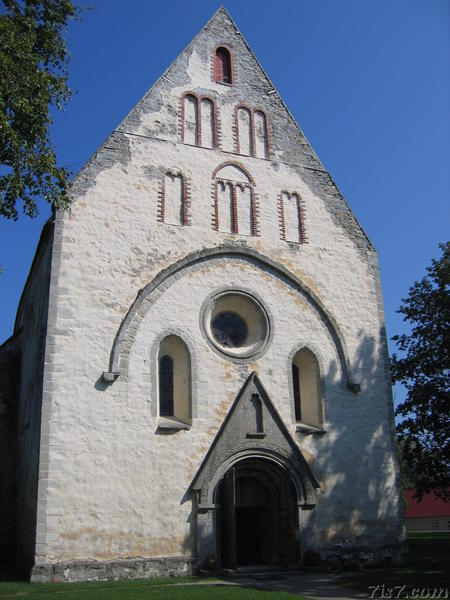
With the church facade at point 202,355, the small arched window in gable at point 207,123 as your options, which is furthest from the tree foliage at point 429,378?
the small arched window in gable at point 207,123

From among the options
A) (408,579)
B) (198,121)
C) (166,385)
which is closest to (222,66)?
(198,121)

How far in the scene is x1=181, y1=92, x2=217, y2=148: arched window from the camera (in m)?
20.5

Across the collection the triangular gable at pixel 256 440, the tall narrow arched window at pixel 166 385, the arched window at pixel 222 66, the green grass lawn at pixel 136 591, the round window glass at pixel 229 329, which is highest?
the arched window at pixel 222 66

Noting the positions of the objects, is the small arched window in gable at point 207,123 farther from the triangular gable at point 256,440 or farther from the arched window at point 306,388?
the triangular gable at point 256,440

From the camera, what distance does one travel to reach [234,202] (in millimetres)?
20391

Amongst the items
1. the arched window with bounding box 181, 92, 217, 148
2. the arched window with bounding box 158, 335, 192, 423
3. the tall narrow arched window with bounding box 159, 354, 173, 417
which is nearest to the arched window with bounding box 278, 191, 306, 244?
the arched window with bounding box 181, 92, 217, 148

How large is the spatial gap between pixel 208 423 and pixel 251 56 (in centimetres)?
1381

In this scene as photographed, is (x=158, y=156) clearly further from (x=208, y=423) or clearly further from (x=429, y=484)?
(x=429, y=484)

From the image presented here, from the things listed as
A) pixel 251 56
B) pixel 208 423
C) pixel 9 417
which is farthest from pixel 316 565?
pixel 251 56

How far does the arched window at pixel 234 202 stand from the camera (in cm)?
2009

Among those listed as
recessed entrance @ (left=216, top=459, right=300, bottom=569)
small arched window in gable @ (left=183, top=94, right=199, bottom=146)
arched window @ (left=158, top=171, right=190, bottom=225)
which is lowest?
recessed entrance @ (left=216, top=459, right=300, bottom=569)

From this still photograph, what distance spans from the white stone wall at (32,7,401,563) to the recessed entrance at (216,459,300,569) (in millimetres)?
938

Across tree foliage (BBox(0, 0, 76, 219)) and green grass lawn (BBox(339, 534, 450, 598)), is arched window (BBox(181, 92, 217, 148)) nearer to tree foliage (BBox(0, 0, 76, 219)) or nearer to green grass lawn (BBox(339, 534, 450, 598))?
tree foliage (BBox(0, 0, 76, 219))

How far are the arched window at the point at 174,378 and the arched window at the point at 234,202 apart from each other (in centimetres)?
421
